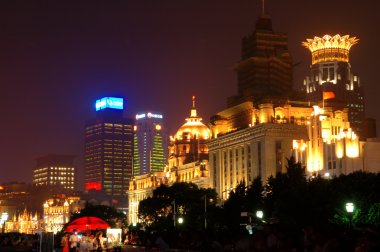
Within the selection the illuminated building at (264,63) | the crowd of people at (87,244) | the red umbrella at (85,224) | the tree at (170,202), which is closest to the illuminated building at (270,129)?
the illuminated building at (264,63)

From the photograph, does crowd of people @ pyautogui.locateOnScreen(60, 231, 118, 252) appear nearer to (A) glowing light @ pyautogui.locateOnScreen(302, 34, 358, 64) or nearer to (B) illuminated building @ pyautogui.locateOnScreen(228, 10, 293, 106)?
(A) glowing light @ pyautogui.locateOnScreen(302, 34, 358, 64)

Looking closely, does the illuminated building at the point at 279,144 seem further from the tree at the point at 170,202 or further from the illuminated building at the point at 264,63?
the illuminated building at the point at 264,63

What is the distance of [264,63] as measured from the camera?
19250 centimetres

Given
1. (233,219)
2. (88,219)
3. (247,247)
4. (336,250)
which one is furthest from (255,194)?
(336,250)

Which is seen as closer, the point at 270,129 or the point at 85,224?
the point at 85,224

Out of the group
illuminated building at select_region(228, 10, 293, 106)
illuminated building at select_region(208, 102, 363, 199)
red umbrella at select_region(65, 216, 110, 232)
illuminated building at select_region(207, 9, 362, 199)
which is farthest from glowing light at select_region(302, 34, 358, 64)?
red umbrella at select_region(65, 216, 110, 232)

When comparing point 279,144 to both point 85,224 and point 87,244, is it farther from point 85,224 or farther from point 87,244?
point 87,244

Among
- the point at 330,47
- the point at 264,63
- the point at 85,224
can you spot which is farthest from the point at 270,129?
the point at 85,224

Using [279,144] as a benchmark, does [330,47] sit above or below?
above

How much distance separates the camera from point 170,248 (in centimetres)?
5622

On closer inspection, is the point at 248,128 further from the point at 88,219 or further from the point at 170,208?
the point at 88,219

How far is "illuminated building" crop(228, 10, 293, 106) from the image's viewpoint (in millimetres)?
190125

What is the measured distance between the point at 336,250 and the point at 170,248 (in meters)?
32.0

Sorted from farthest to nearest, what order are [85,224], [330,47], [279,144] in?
[330,47] → [279,144] → [85,224]
